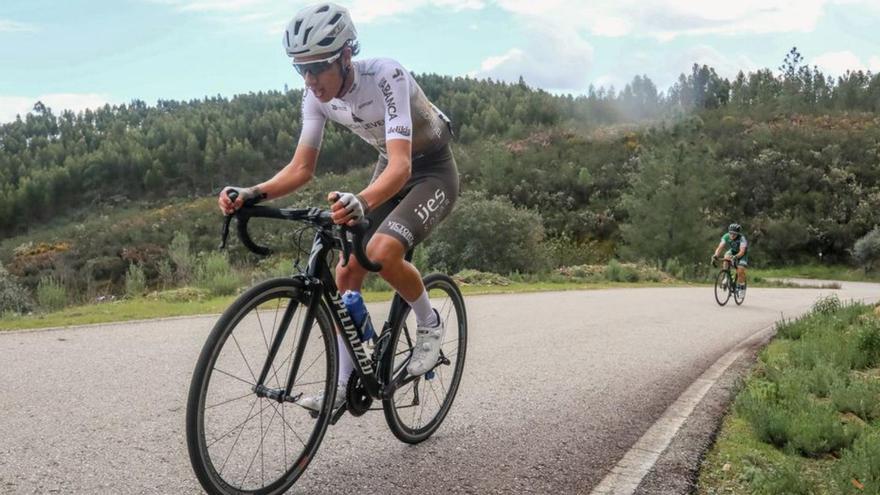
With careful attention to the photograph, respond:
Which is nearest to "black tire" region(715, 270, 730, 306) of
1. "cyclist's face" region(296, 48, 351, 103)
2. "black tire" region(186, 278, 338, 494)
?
"cyclist's face" region(296, 48, 351, 103)

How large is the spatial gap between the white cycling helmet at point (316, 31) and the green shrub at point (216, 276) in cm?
1039

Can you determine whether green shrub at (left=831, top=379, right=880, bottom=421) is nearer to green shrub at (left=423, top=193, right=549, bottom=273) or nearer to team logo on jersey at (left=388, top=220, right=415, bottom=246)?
team logo on jersey at (left=388, top=220, right=415, bottom=246)

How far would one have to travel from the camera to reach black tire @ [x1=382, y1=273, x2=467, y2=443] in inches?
159

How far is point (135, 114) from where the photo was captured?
6919 inches

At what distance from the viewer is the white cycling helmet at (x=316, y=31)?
11.2 feet

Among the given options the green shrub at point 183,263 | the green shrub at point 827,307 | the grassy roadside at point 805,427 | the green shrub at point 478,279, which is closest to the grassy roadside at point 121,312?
the green shrub at point 183,263

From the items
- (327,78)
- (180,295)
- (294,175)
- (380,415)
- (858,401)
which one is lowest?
(180,295)

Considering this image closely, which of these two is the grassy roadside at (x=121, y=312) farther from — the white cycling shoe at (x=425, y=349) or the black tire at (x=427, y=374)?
the white cycling shoe at (x=425, y=349)

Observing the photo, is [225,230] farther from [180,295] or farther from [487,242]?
[487,242]

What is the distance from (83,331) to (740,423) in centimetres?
669

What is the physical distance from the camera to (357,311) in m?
3.67

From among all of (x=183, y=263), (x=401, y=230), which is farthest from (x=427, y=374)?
(x=183, y=263)

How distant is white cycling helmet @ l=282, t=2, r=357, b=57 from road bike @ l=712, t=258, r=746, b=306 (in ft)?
49.1

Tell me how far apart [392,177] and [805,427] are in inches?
119
